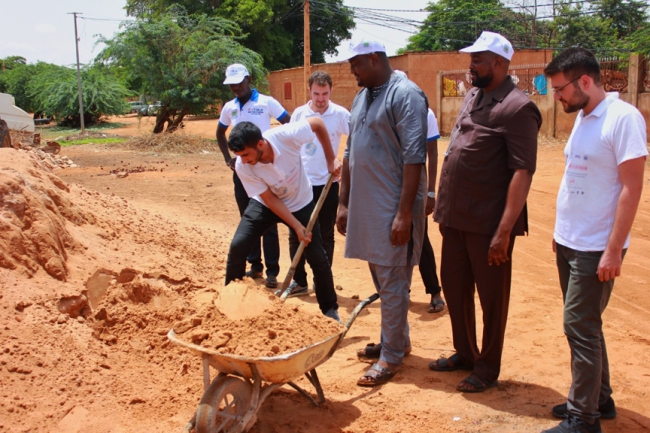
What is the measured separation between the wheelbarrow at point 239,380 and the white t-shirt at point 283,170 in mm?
1456

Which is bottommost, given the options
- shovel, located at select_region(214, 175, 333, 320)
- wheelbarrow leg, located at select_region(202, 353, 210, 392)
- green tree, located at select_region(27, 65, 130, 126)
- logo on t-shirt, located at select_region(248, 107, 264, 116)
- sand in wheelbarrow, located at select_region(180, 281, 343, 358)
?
wheelbarrow leg, located at select_region(202, 353, 210, 392)

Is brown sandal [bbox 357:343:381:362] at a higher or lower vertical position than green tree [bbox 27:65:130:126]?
lower

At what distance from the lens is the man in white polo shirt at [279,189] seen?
165 inches

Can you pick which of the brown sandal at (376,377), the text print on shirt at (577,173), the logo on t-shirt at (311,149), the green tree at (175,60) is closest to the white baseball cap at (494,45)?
the text print on shirt at (577,173)

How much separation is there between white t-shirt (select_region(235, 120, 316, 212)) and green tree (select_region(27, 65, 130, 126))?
961 inches

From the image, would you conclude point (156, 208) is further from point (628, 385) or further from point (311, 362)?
point (628, 385)

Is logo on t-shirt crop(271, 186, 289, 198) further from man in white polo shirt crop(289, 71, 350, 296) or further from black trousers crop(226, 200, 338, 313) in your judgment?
man in white polo shirt crop(289, 71, 350, 296)

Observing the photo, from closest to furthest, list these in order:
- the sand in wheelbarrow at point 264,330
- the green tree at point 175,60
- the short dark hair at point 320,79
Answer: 1. the sand in wheelbarrow at point 264,330
2. the short dark hair at point 320,79
3. the green tree at point 175,60

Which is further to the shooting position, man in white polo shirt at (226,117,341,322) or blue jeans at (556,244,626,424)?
man in white polo shirt at (226,117,341,322)

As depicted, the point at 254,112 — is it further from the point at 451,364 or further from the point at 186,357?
the point at 451,364

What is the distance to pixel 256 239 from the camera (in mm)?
4500

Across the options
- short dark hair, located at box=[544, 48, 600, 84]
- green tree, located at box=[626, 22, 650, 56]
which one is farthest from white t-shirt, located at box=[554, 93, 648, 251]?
green tree, located at box=[626, 22, 650, 56]

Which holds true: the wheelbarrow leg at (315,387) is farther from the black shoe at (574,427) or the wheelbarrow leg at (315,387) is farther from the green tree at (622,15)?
the green tree at (622,15)

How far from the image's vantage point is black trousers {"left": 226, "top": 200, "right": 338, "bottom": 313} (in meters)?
4.33
